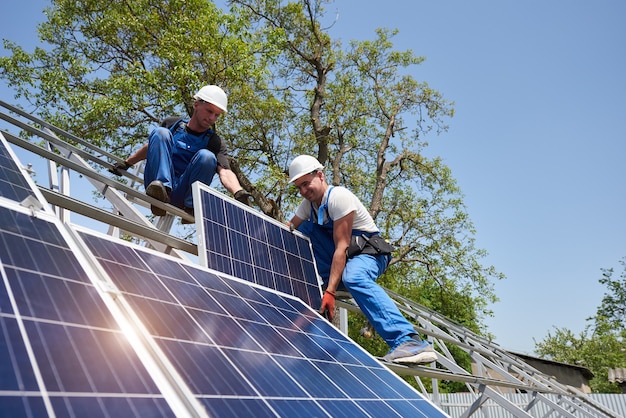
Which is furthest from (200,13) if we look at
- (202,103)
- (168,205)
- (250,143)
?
(168,205)

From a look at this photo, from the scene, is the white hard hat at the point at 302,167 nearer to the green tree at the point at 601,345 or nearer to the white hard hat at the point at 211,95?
the white hard hat at the point at 211,95

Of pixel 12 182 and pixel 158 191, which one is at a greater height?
pixel 158 191

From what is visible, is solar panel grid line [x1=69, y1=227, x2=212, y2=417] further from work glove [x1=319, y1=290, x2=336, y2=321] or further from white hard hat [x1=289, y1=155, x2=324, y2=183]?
white hard hat [x1=289, y1=155, x2=324, y2=183]

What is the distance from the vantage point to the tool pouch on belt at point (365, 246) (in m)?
5.09

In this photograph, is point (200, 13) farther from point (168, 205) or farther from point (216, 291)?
point (216, 291)

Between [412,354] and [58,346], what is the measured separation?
3.37 m

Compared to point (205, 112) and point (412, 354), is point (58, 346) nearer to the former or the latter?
point (412, 354)

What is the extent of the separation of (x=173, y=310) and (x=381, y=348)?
22.5 metres

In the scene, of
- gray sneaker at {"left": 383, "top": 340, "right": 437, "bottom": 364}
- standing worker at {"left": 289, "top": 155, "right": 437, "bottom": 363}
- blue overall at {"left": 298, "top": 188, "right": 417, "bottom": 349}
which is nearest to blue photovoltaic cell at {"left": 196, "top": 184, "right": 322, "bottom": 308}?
standing worker at {"left": 289, "top": 155, "right": 437, "bottom": 363}

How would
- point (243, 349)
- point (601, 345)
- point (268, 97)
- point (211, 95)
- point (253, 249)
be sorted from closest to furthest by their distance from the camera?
point (243, 349) → point (253, 249) → point (211, 95) → point (268, 97) → point (601, 345)

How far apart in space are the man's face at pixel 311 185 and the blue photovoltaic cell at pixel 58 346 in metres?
3.15

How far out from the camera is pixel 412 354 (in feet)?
14.3

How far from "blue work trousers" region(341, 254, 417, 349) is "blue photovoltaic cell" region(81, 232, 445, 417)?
30.4 inches

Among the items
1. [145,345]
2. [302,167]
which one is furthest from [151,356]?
[302,167]
